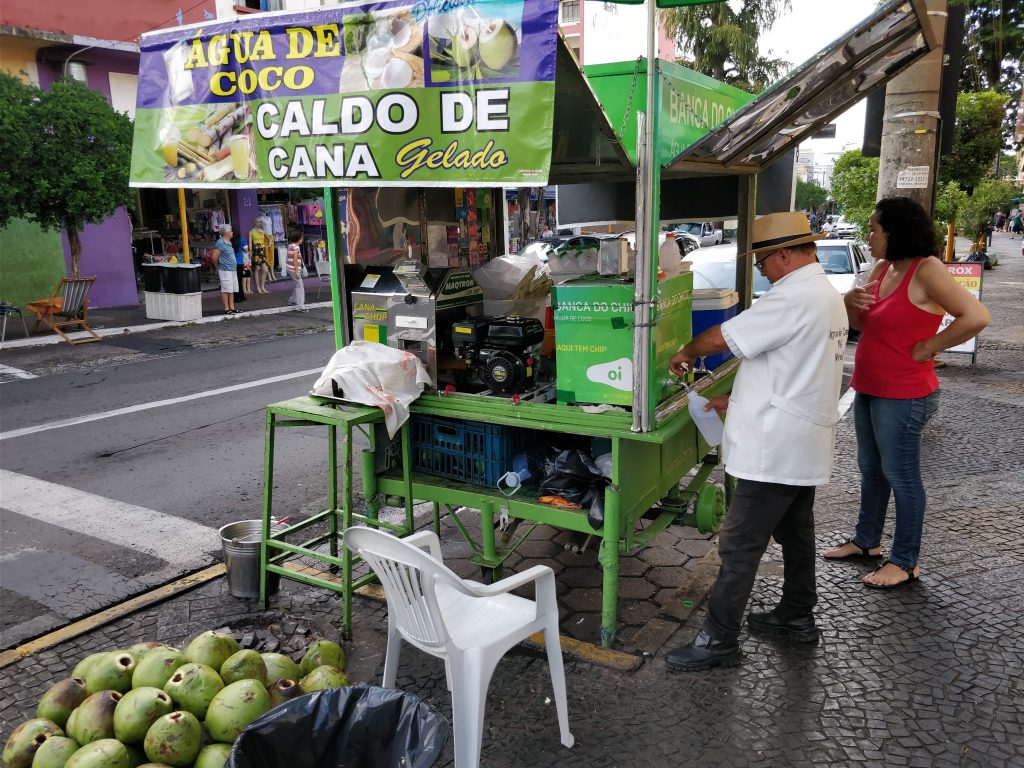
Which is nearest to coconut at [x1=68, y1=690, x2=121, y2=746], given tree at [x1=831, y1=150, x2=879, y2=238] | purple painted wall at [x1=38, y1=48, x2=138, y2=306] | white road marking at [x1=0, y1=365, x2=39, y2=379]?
white road marking at [x1=0, y1=365, x2=39, y2=379]

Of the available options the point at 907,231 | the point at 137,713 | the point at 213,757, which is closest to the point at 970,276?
the point at 907,231

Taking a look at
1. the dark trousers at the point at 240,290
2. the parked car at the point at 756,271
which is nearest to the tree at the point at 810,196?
the parked car at the point at 756,271

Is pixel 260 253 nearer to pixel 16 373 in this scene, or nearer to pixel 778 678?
pixel 16 373

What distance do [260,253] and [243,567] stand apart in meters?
16.1

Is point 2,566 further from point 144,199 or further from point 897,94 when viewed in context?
point 144,199

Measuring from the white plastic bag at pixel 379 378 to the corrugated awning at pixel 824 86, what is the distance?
1.57 metres

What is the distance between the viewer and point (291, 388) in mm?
9641

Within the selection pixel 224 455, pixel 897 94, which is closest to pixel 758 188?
pixel 897 94

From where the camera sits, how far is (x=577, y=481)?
12.6 ft

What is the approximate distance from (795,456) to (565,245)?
195 cm

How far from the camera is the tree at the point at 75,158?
39.9 ft

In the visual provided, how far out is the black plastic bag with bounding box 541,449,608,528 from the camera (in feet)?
12.4

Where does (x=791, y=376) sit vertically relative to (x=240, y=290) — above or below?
above

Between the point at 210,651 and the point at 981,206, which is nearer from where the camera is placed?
the point at 210,651
